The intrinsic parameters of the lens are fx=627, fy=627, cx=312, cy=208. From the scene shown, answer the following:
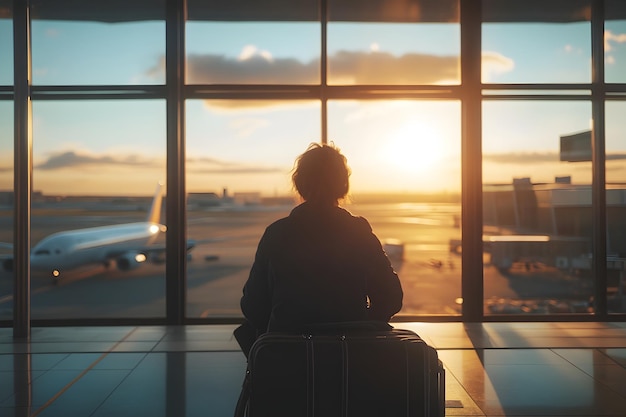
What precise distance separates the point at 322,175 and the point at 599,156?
5.59 m

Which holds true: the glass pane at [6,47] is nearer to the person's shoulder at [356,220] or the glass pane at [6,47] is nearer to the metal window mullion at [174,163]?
the metal window mullion at [174,163]

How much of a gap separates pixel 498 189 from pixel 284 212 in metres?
2.39

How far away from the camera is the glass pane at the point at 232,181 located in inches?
268

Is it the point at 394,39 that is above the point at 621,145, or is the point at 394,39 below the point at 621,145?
above

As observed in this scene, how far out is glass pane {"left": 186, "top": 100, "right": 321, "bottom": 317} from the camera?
22.4 ft

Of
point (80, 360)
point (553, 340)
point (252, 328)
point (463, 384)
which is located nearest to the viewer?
point (252, 328)

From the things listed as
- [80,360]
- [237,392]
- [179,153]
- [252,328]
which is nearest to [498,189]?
[179,153]

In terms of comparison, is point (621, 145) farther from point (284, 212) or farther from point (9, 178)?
point (9, 178)

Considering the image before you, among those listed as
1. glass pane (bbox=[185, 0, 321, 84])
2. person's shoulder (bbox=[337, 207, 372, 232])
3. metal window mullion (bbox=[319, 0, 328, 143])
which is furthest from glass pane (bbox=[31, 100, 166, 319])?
person's shoulder (bbox=[337, 207, 372, 232])

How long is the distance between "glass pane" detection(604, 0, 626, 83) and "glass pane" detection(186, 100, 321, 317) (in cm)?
329

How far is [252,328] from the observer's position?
7.91 ft

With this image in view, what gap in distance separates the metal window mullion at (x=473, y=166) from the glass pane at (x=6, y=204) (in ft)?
16.2

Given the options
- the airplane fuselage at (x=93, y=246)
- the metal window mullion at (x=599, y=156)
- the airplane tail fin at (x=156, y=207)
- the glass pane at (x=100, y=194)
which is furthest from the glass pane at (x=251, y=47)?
the metal window mullion at (x=599, y=156)

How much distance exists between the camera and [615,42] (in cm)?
700
